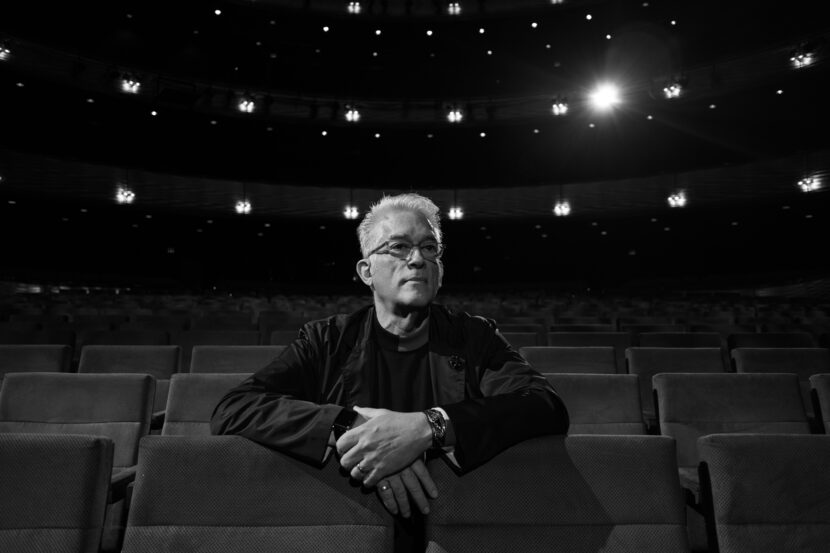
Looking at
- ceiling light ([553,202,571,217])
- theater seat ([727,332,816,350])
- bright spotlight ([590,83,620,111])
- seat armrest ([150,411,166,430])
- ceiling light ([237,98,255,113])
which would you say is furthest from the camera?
ceiling light ([553,202,571,217])

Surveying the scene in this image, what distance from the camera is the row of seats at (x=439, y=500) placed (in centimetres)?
120

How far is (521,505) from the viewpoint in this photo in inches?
48.6

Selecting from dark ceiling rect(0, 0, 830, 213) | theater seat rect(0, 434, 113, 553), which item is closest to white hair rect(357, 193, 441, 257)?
theater seat rect(0, 434, 113, 553)

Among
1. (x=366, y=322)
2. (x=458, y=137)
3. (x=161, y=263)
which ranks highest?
(x=458, y=137)

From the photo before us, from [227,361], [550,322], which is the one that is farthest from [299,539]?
[550,322]

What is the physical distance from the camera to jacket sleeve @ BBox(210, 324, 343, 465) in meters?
1.23

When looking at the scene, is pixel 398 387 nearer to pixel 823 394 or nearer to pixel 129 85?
pixel 823 394

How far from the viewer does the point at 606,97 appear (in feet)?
53.5

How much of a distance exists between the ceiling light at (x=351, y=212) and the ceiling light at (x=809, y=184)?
1310cm

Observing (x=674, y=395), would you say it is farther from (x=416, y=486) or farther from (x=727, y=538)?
(x=416, y=486)

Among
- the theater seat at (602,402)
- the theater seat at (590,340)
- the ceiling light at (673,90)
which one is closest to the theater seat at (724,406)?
the theater seat at (602,402)

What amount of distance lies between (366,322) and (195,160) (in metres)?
18.8

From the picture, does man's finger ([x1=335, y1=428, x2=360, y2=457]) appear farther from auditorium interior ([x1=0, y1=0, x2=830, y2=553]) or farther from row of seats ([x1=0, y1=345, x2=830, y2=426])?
auditorium interior ([x1=0, y1=0, x2=830, y2=553])

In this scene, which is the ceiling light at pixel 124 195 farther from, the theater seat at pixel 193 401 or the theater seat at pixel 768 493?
the theater seat at pixel 768 493
